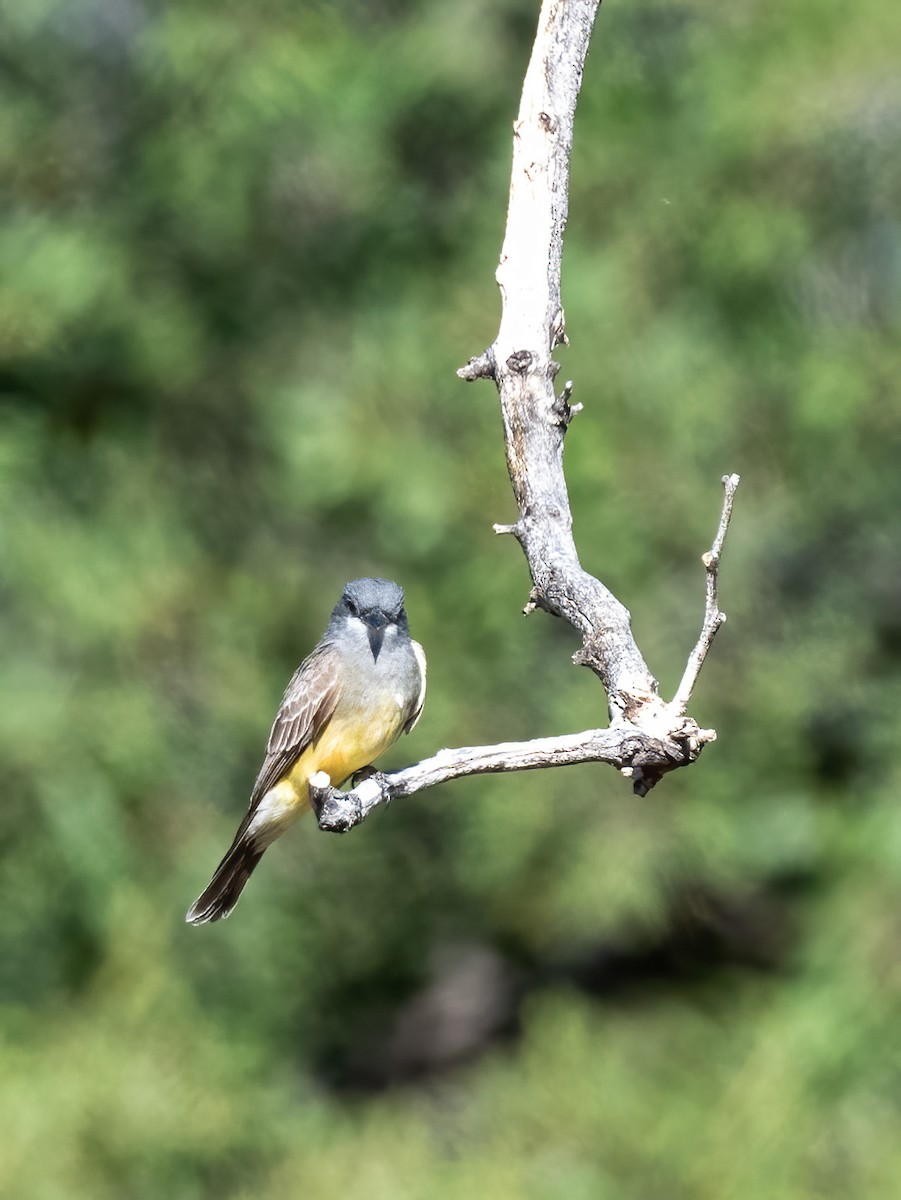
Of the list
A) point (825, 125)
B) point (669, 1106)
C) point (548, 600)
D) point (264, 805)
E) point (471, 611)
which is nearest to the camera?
point (548, 600)

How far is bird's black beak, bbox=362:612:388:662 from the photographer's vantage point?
4.61m

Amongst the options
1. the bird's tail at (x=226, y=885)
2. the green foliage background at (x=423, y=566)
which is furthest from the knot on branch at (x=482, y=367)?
the green foliage background at (x=423, y=566)

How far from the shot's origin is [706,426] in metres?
9.07

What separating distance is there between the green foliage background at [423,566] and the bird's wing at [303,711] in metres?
3.29

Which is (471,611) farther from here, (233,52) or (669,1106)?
(233,52)

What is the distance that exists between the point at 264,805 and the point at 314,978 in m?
4.52

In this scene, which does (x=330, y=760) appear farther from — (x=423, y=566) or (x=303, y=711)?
(x=423, y=566)

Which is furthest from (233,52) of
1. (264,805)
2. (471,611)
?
(264,805)

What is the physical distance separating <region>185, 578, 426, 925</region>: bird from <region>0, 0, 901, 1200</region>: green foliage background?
3.24 meters

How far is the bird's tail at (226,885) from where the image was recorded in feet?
16.8

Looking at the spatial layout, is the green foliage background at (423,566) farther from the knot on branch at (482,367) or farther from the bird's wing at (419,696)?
the knot on branch at (482,367)

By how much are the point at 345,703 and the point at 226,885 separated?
2.73ft

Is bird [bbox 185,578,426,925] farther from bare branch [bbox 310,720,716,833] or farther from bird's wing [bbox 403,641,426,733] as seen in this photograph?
bare branch [bbox 310,720,716,833]

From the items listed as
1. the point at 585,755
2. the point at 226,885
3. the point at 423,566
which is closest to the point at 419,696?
the point at 226,885
